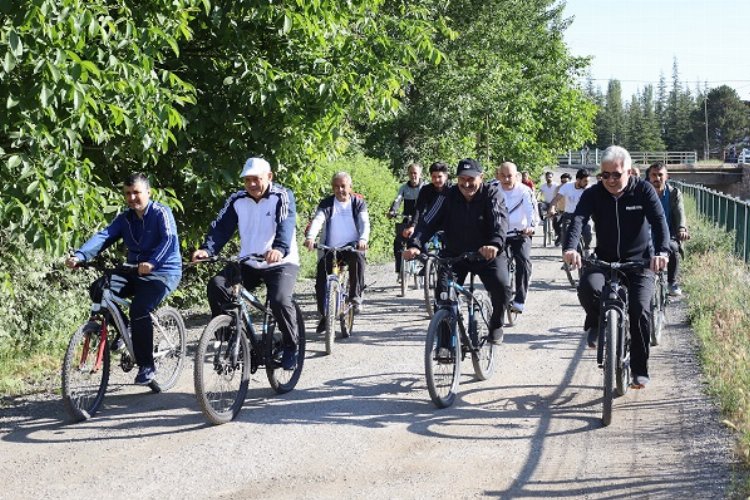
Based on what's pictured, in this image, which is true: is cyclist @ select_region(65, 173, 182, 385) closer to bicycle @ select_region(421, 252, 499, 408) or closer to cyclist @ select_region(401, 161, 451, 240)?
bicycle @ select_region(421, 252, 499, 408)

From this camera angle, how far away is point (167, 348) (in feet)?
29.5

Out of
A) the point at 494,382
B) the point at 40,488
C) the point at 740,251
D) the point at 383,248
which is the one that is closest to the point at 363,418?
the point at 494,382

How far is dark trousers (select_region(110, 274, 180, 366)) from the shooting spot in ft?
27.3

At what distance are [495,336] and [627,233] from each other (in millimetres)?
1748

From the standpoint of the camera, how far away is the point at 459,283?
9.03m

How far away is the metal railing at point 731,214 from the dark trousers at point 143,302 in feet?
42.5

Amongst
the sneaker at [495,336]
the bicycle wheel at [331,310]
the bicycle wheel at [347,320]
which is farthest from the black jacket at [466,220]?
the bicycle wheel at [347,320]

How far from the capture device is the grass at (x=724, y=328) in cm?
725

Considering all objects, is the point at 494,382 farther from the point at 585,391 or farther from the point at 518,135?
the point at 518,135

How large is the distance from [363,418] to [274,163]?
18.9 feet

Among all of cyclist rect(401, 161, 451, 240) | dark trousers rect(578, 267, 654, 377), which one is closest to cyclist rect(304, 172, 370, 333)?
cyclist rect(401, 161, 451, 240)

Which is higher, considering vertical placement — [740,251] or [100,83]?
[100,83]

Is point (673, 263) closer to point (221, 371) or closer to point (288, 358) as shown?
point (288, 358)

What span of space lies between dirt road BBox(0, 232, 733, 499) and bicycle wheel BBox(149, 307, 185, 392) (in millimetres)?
147
